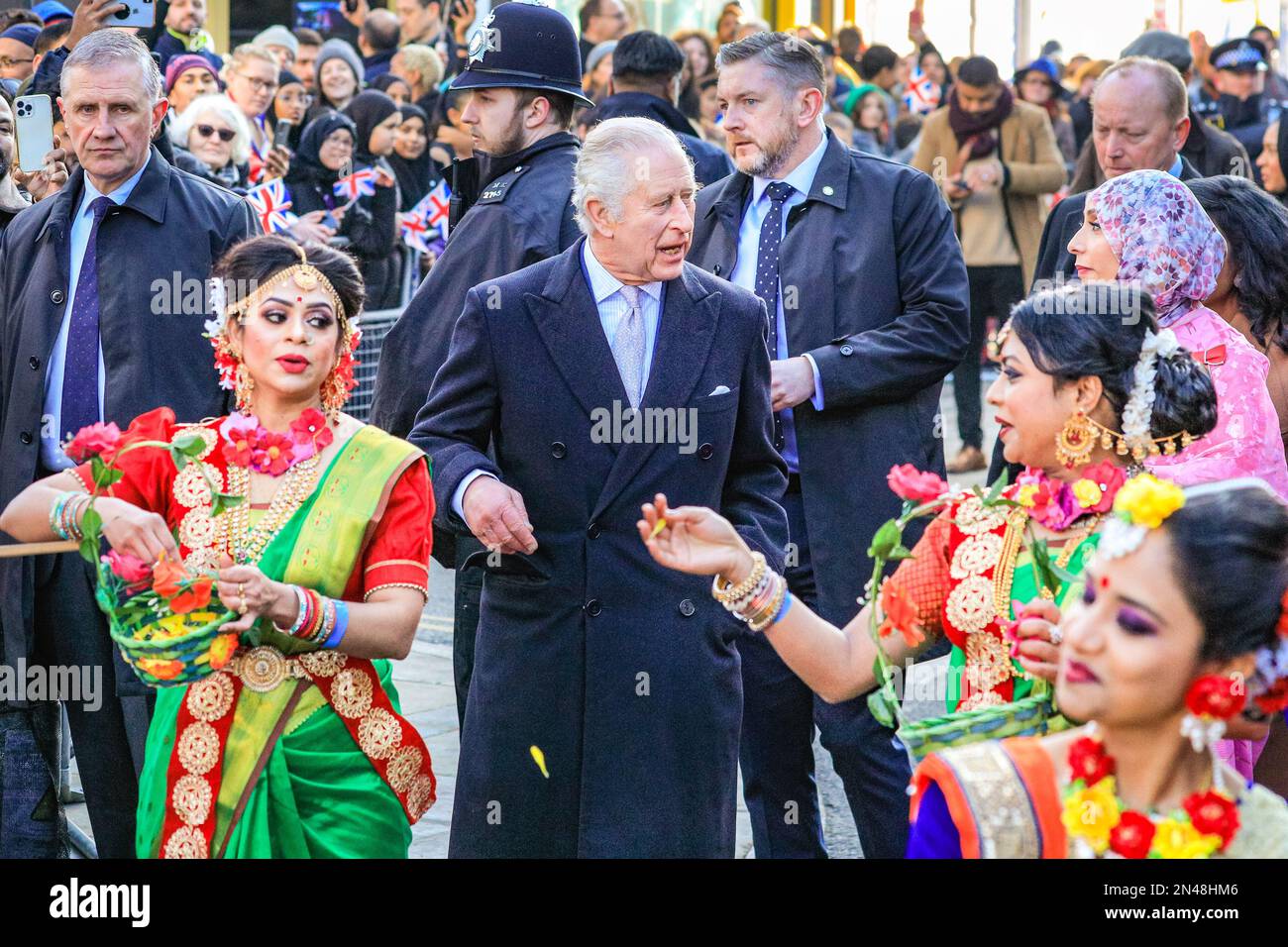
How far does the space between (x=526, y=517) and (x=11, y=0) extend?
10.6 meters

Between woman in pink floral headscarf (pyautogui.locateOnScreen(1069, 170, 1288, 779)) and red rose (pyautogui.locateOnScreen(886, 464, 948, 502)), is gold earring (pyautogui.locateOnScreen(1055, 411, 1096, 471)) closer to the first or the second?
red rose (pyautogui.locateOnScreen(886, 464, 948, 502))

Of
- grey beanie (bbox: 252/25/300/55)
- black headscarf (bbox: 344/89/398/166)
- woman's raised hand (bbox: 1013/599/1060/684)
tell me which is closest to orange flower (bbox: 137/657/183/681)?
woman's raised hand (bbox: 1013/599/1060/684)

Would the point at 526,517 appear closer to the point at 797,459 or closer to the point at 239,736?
the point at 239,736

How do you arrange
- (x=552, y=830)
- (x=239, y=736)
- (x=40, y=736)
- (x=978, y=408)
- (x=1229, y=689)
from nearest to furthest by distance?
(x=1229, y=689)
(x=239, y=736)
(x=552, y=830)
(x=40, y=736)
(x=978, y=408)

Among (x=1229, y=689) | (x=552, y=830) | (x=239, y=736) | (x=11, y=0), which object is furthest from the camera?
(x=11, y=0)

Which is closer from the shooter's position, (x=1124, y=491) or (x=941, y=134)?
(x=1124, y=491)

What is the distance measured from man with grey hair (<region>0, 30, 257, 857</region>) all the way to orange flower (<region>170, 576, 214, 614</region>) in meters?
1.35

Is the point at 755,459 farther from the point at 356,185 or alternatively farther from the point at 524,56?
the point at 356,185

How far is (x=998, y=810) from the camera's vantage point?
2594mm

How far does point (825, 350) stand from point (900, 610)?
73.3 inches

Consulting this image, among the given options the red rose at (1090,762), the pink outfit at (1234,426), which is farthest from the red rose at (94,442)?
the pink outfit at (1234,426)

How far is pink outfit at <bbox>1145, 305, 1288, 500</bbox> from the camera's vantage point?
3.94 m

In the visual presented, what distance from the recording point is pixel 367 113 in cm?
1093

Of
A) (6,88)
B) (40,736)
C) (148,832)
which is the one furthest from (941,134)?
(148,832)
